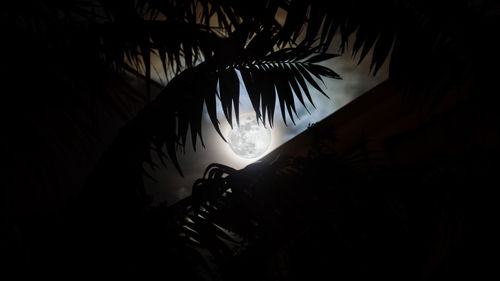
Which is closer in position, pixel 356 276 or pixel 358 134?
pixel 356 276

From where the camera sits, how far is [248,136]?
2.20 m

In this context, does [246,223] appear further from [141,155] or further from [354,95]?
[354,95]

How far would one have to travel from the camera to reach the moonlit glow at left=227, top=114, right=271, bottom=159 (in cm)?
218

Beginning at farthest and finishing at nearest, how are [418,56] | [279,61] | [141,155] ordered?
[279,61] → [141,155] → [418,56]

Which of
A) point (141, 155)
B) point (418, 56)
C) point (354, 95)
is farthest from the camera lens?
point (354, 95)

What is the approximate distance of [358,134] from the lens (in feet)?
8.58

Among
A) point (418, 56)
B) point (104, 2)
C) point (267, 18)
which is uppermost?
point (104, 2)

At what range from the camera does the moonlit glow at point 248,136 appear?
7.15 feet

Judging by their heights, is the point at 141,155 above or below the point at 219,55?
below

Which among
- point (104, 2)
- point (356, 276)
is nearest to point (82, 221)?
point (104, 2)

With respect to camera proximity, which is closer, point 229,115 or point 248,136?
point 229,115

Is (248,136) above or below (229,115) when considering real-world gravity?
above

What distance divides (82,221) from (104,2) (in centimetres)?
56

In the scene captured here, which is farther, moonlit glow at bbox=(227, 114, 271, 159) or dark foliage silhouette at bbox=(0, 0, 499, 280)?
moonlit glow at bbox=(227, 114, 271, 159)
